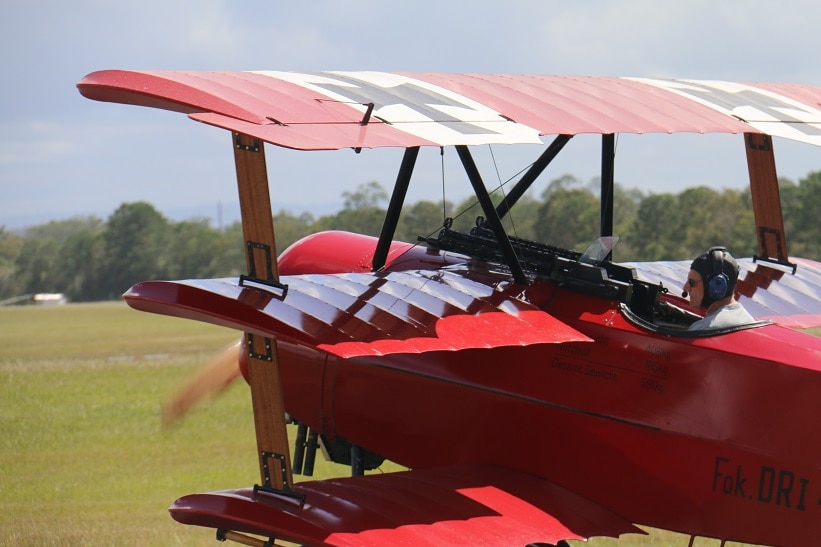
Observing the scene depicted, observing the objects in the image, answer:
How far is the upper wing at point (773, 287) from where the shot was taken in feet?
24.7

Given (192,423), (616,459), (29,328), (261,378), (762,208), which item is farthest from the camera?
(29,328)

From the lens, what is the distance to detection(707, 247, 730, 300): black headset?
5.86 m

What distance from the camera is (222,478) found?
10.9 meters

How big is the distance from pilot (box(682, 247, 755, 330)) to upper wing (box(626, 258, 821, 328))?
4.67 ft

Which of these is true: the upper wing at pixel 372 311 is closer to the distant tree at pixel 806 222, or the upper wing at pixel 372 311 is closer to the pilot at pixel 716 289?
the pilot at pixel 716 289

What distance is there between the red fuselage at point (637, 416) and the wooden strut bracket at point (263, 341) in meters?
1.18

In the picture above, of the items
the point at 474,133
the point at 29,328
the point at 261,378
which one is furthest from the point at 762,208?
the point at 29,328

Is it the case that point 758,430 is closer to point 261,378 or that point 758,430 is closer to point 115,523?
point 261,378

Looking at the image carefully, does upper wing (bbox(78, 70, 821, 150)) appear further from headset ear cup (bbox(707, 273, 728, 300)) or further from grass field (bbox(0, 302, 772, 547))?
grass field (bbox(0, 302, 772, 547))

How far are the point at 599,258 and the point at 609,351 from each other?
2.11 ft

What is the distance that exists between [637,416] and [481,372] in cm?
82

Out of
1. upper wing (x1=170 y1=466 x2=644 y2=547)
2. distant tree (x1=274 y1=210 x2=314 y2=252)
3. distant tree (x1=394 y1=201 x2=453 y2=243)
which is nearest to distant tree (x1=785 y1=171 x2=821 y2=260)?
→ distant tree (x1=394 y1=201 x2=453 y2=243)

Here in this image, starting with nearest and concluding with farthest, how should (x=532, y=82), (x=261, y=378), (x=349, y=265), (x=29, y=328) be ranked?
(x=261, y=378) → (x=532, y=82) → (x=349, y=265) → (x=29, y=328)

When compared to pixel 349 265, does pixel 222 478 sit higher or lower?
lower
